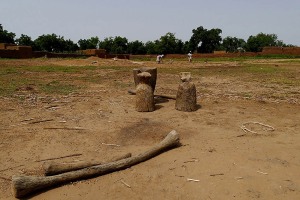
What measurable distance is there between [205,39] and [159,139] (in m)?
47.9

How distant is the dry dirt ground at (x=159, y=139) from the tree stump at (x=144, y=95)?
208mm

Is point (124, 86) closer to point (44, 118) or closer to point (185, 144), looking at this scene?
point (44, 118)

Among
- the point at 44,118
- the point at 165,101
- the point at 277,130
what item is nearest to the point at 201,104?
the point at 165,101

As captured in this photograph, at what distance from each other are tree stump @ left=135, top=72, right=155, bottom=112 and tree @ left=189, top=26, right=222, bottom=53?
44382mm

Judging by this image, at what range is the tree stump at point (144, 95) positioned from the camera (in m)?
6.72

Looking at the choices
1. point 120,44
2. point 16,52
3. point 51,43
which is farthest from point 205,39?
point 16,52

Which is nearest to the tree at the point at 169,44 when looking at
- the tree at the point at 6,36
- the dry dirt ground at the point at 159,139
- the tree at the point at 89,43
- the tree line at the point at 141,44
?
the tree line at the point at 141,44

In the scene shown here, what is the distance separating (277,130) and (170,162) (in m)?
2.49

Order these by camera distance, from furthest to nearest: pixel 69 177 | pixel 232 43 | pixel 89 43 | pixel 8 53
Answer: pixel 232 43 → pixel 89 43 → pixel 8 53 → pixel 69 177

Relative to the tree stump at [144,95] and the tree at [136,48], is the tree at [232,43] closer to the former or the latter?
the tree at [136,48]

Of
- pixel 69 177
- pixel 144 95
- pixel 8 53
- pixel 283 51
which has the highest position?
pixel 283 51

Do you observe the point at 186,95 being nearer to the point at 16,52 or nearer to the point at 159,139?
the point at 159,139

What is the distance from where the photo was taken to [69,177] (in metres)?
3.51

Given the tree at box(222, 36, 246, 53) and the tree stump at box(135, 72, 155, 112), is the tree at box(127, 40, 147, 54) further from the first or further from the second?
the tree stump at box(135, 72, 155, 112)
